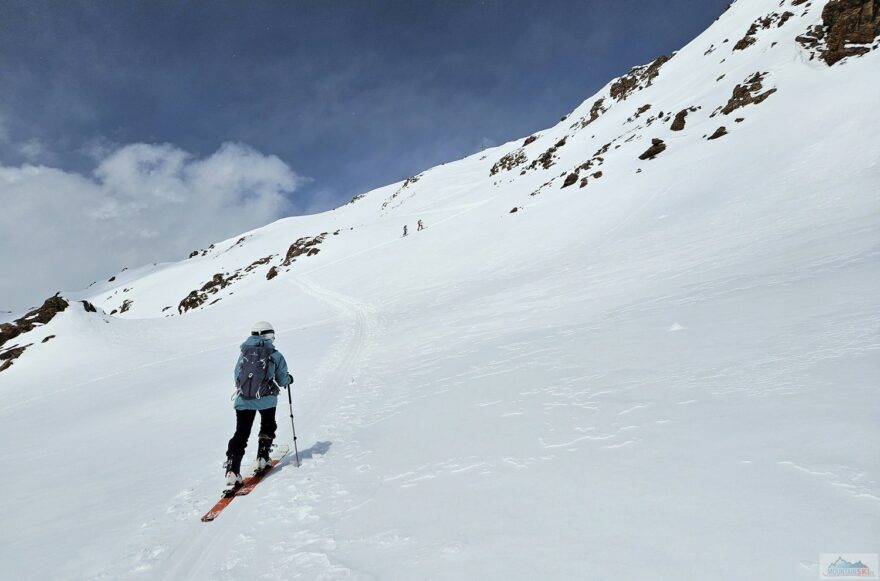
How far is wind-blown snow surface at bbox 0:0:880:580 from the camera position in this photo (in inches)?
113

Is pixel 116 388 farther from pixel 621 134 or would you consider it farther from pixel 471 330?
pixel 621 134

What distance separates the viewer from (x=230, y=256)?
298 feet

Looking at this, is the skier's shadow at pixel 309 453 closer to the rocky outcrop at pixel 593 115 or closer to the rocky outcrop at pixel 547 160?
the rocky outcrop at pixel 547 160

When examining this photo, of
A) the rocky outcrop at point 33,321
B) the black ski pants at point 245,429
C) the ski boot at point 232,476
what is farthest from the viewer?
the rocky outcrop at point 33,321

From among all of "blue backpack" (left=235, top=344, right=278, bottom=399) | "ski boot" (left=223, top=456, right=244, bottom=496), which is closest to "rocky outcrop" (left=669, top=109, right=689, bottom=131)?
"blue backpack" (left=235, top=344, right=278, bottom=399)

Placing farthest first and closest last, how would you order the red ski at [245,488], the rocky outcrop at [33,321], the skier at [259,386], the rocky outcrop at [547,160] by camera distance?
1. the rocky outcrop at [547,160]
2. the rocky outcrop at [33,321]
3. the skier at [259,386]
4. the red ski at [245,488]

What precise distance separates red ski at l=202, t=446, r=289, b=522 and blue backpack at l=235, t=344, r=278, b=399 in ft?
3.58

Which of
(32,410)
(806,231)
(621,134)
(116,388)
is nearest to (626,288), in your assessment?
(806,231)

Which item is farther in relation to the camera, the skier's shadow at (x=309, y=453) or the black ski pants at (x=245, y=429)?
the skier's shadow at (x=309, y=453)

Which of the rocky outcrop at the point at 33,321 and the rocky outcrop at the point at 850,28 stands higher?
the rocky outcrop at the point at 850,28

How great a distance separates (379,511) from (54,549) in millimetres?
3650

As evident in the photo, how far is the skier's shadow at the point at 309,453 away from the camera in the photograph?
613 cm

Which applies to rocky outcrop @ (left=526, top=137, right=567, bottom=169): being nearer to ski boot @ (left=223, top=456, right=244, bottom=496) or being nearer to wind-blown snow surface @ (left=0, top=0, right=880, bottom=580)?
wind-blown snow surface @ (left=0, top=0, right=880, bottom=580)

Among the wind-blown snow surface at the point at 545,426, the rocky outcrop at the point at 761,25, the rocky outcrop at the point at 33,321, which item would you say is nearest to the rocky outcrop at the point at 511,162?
the rocky outcrop at the point at 761,25
